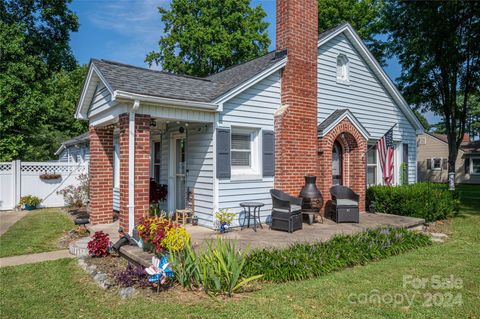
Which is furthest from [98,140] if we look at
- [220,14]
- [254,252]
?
[220,14]

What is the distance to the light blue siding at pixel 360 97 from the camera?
1056 cm

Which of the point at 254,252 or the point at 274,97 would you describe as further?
the point at 274,97

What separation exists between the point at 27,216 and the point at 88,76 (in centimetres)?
682

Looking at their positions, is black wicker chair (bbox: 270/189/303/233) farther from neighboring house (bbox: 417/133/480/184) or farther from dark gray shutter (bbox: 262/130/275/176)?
neighboring house (bbox: 417/133/480/184)

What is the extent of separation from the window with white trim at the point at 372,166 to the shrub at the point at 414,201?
53.3 inches

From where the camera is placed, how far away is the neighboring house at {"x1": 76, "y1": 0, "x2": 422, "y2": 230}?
7020 mm

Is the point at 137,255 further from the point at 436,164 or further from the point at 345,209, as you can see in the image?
the point at 436,164

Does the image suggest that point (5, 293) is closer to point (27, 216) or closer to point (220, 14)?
point (27, 216)

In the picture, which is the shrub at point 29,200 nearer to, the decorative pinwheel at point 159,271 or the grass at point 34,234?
the grass at point 34,234

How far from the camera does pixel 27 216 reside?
478 inches

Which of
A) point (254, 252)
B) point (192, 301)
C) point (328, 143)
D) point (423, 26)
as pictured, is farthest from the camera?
point (423, 26)

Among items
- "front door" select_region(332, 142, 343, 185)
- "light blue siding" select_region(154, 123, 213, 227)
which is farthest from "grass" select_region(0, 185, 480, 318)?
A: "front door" select_region(332, 142, 343, 185)

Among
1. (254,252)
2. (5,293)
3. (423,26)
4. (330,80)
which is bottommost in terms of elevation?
(5,293)

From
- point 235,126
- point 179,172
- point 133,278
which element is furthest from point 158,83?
point 133,278
